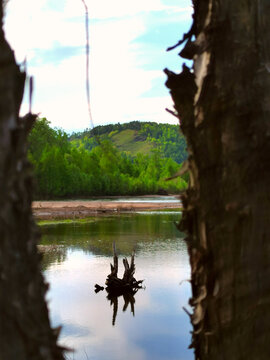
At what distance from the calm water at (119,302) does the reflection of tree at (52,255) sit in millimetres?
48

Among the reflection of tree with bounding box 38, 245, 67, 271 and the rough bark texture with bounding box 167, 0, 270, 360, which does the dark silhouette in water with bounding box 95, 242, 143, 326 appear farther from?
the rough bark texture with bounding box 167, 0, 270, 360

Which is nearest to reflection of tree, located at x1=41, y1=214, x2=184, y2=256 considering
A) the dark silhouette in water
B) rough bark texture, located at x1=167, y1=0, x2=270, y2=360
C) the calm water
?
the calm water

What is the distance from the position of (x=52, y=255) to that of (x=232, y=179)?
80.1 feet

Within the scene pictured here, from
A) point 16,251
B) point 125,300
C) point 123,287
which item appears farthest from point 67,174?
point 16,251

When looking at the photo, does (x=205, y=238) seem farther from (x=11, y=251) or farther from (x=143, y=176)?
(x=143, y=176)

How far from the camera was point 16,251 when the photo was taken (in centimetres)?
143

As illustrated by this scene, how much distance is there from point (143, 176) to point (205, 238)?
363 feet

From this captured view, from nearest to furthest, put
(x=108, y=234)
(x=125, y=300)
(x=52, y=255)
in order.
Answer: (x=125, y=300) < (x=52, y=255) < (x=108, y=234)

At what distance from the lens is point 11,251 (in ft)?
4.63

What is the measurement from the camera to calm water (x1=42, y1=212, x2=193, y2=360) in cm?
1519

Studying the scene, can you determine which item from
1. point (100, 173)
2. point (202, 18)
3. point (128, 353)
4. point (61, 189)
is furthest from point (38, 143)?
point (202, 18)

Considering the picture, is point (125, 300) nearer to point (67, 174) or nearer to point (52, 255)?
point (52, 255)

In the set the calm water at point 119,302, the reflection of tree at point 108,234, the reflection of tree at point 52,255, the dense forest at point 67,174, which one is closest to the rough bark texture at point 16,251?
the calm water at point 119,302

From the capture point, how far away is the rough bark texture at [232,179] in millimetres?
2326
